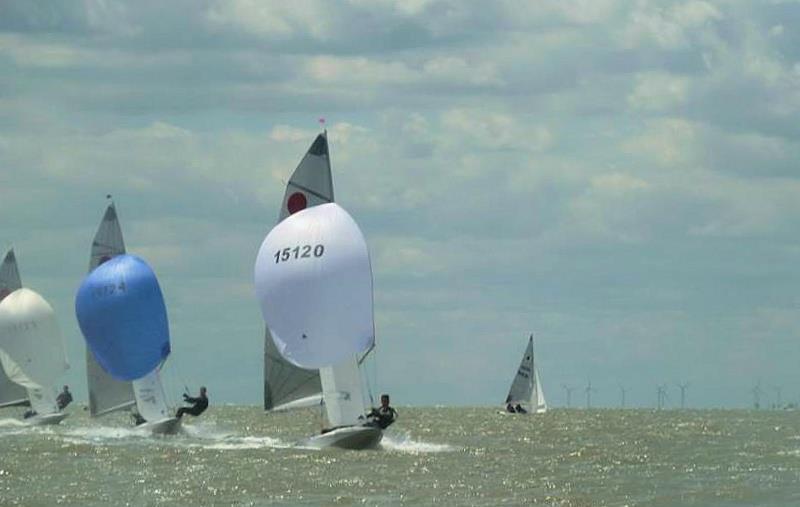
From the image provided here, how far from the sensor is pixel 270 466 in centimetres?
5925

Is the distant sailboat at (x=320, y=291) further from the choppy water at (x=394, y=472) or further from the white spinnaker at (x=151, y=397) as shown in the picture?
the white spinnaker at (x=151, y=397)

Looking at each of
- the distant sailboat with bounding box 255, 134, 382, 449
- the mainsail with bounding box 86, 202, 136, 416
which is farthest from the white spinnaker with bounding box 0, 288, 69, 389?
the distant sailboat with bounding box 255, 134, 382, 449

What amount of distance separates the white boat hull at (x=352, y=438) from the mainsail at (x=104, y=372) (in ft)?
79.8

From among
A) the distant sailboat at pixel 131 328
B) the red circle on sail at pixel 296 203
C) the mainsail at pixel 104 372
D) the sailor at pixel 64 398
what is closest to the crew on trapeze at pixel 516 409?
the sailor at pixel 64 398

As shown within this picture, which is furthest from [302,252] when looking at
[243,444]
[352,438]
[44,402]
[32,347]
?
[44,402]

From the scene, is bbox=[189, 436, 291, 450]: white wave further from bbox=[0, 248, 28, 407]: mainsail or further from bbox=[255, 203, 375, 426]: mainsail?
bbox=[0, 248, 28, 407]: mainsail

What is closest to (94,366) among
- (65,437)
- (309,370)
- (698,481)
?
(65,437)

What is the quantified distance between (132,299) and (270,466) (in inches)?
860

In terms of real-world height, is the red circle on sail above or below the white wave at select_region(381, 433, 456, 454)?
above

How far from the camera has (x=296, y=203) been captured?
65.2m

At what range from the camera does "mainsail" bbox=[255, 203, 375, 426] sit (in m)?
60.9

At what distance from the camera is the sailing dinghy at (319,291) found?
60.9 m

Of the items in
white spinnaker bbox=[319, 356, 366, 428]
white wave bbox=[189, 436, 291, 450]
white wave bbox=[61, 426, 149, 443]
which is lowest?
white wave bbox=[189, 436, 291, 450]

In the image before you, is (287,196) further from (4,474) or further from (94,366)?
(94,366)
